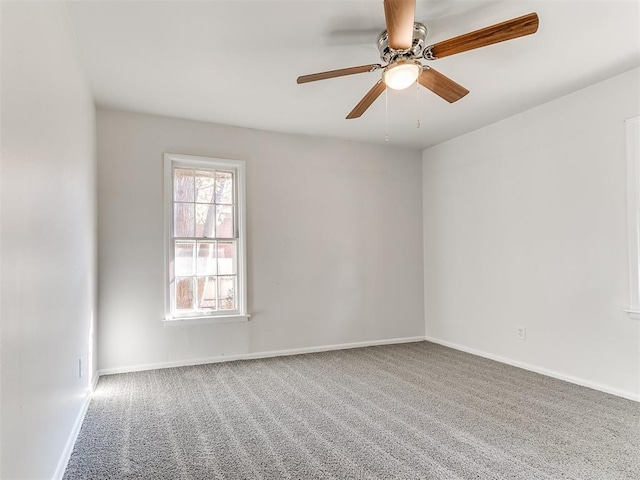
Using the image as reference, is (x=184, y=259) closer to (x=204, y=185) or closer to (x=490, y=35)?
(x=204, y=185)

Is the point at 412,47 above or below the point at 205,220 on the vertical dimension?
above

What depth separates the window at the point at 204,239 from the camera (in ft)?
13.1

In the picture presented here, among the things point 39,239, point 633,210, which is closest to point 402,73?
point 39,239

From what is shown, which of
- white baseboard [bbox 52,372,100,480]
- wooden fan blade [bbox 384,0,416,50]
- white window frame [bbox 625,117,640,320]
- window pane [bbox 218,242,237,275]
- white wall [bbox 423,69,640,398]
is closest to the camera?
wooden fan blade [bbox 384,0,416,50]

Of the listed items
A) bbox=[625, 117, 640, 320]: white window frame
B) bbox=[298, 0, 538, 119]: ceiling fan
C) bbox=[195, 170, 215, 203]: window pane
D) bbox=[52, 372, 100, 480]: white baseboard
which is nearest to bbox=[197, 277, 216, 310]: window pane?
bbox=[195, 170, 215, 203]: window pane

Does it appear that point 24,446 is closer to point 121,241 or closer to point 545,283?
point 121,241

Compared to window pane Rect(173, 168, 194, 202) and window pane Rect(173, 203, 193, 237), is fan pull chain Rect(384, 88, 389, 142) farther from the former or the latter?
window pane Rect(173, 203, 193, 237)

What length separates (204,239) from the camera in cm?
414

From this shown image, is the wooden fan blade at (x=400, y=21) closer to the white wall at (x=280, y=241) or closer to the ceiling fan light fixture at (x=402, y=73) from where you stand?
the ceiling fan light fixture at (x=402, y=73)

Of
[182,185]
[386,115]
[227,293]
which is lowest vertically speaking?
[227,293]

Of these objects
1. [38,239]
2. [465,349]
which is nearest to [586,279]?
[465,349]

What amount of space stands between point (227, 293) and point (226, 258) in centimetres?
36

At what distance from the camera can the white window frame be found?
9.66 feet

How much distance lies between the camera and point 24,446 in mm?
1417
